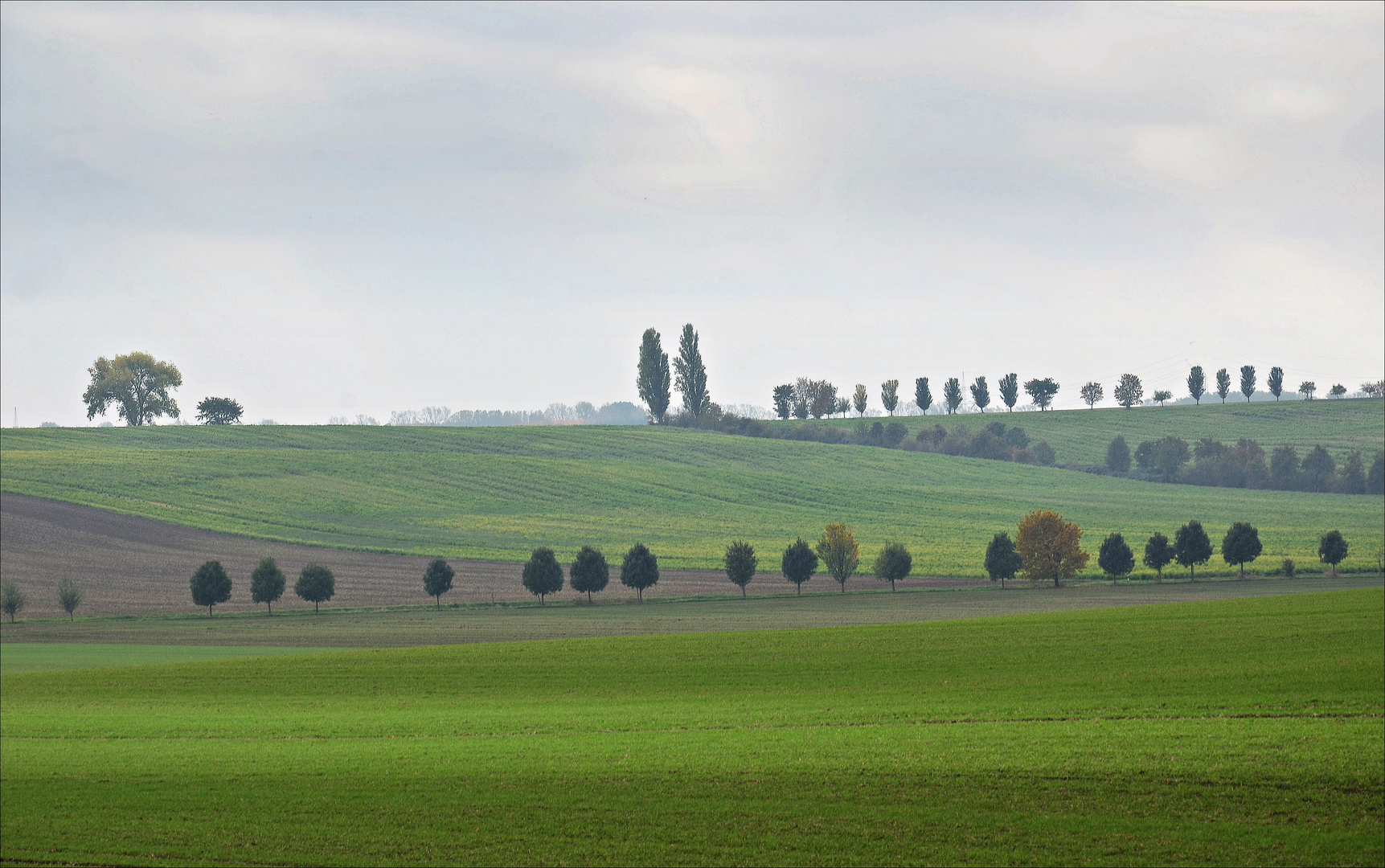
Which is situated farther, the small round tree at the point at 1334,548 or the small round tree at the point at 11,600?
the small round tree at the point at 1334,548

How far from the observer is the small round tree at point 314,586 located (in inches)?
2522

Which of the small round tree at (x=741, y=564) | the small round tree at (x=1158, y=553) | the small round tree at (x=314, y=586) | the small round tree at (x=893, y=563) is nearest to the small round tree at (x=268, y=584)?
the small round tree at (x=314, y=586)

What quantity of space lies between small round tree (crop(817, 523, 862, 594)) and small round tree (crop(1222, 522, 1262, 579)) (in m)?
25.2

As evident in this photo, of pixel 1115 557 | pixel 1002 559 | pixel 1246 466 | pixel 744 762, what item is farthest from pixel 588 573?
pixel 1246 466

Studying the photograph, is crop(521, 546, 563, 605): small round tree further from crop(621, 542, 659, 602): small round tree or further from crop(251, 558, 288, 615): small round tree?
crop(251, 558, 288, 615): small round tree

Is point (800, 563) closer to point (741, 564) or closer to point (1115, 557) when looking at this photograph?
point (741, 564)

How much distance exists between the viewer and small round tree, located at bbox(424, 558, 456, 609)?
212 ft

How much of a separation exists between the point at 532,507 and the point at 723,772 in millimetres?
83963

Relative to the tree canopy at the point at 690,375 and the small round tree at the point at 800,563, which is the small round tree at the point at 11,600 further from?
the tree canopy at the point at 690,375

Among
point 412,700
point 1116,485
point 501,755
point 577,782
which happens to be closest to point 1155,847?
point 577,782

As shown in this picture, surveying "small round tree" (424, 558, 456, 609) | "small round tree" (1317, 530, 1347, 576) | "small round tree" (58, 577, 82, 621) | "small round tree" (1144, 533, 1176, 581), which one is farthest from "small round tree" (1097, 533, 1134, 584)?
"small round tree" (58, 577, 82, 621)

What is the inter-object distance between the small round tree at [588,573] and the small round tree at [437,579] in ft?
23.5

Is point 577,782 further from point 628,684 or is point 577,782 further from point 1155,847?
point 628,684

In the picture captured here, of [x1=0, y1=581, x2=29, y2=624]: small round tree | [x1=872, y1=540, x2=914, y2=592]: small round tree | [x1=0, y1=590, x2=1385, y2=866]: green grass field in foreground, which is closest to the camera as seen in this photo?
[x1=0, y1=590, x2=1385, y2=866]: green grass field in foreground
